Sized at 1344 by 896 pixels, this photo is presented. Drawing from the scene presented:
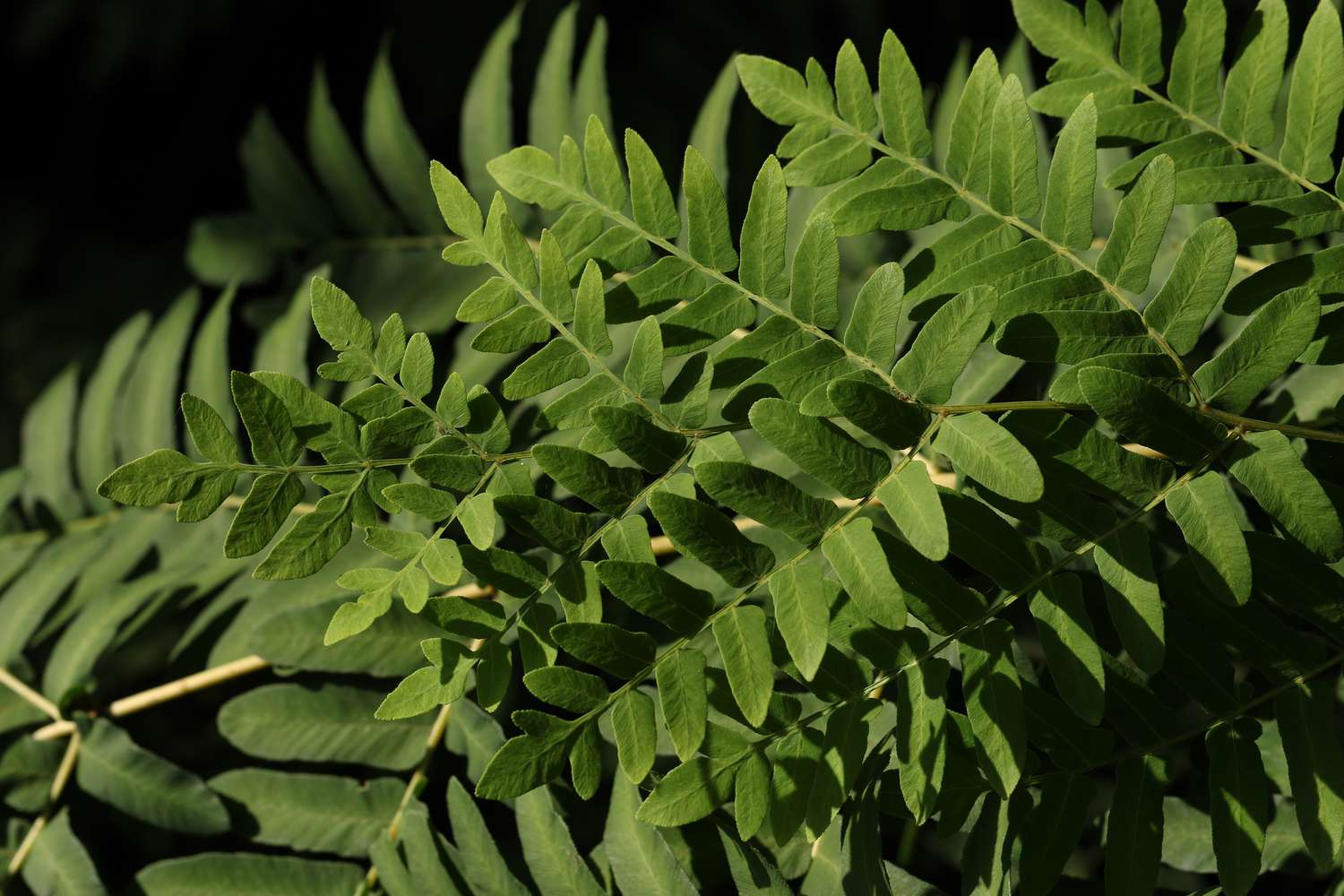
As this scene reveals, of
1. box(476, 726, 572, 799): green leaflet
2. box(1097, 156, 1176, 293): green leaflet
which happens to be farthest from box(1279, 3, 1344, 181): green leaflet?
box(476, 726, 572, 799): green leaflet

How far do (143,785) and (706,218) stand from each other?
0.91 meters

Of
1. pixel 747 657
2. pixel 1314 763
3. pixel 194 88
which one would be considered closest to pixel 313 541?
pixel 747 657

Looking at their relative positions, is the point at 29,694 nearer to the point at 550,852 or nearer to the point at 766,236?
the point at 550,852

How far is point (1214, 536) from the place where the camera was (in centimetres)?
77

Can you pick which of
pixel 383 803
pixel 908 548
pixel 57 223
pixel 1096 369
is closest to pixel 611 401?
pixel 908 548

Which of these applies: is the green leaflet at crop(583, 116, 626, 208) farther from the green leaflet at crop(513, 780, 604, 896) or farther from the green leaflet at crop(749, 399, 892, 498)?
the green leaflet at crop(513, 780, 604, 896)

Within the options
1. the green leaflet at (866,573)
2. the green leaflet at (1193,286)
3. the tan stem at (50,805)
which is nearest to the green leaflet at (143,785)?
the tan stem at (50,805)

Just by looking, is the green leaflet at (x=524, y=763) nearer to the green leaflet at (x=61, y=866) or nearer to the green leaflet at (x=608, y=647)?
the green leaflet at (x=608, y=647)

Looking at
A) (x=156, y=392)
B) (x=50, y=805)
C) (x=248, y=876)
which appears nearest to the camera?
(x=248, y=876)

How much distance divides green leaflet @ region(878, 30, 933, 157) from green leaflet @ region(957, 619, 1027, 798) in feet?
1.30

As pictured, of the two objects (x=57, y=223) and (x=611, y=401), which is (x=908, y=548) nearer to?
(x=611, y=401)

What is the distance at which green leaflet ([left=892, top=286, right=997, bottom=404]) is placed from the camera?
77 cm

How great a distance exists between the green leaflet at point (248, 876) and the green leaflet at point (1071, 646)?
77 centimetres

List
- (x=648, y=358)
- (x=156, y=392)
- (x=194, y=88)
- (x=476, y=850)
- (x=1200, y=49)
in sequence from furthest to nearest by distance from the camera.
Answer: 1. (x=194, y=88)
2. (x=156, y=392)
3. (x=476, y=850)
4. (x=1200, y=49)
5. (x=648, y=358)
